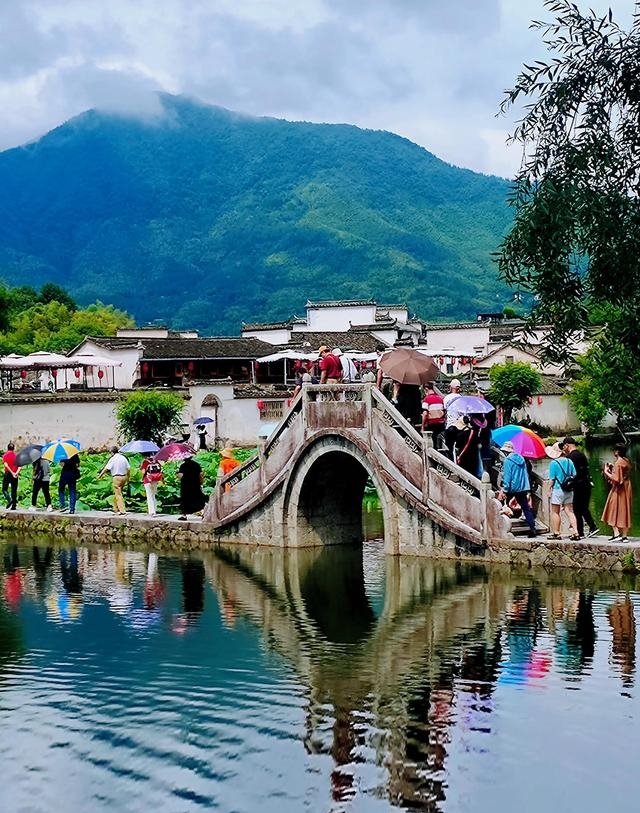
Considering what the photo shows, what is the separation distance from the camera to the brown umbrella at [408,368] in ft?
85.9

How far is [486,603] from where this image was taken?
21312 mm

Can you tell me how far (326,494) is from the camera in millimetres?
28297

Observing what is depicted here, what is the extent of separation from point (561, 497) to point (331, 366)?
6171 millimetres

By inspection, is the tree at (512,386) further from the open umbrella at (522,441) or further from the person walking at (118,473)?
the open umbrella at (522,441)

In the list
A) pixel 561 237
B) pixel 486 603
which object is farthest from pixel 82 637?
pixel 561 237

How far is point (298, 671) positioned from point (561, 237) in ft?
22.3

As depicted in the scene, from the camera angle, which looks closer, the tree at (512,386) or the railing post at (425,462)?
the railing post at (425,462)

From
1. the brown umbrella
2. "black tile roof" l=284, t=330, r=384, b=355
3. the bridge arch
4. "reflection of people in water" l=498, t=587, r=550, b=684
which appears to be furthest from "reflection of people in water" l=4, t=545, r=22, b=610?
"black tile roof" l=284, t=330, r=384, b=355

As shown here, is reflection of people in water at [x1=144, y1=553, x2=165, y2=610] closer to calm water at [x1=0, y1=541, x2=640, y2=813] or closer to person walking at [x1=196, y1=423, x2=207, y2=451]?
calm water at [x1=0, y1=541, x2=640, y2=813]

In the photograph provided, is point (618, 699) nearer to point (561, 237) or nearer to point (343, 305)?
point (561, 237)

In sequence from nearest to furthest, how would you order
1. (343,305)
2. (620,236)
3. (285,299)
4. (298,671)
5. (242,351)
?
1. (620,236)
2. (298,671)
3. (242,351)
4. (343,305)
5. (285,299)

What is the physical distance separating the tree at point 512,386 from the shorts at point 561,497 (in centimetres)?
4548

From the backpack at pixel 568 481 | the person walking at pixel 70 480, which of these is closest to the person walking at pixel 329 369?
the backpack at pixel 568 481

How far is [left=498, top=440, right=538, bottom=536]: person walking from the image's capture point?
23297 mm
